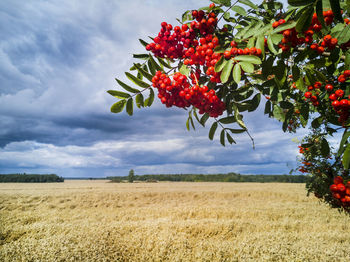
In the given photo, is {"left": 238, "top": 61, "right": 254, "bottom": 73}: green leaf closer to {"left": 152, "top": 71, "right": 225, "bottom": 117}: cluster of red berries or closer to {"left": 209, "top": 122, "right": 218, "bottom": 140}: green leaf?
{"left": 152, "top": 71, "right": 225, "bottom": 117}: cluster of red berries

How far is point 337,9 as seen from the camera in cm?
88

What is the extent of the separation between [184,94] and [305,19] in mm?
700

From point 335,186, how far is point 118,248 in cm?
340

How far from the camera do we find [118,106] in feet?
4.83

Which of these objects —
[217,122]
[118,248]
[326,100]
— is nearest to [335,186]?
[326,100]

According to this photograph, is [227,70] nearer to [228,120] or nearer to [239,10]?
[228,120]

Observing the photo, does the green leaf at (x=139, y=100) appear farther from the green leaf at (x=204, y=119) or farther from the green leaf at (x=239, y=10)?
the green leaf at (x=239, y=10)

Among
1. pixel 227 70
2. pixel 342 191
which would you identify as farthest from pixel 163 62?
pixel 342 191

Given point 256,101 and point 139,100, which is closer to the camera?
point 256,101

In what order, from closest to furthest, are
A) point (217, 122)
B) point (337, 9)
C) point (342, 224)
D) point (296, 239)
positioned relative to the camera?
point (337, 9), point (217, 122), point (296, 239), point (342, 224)

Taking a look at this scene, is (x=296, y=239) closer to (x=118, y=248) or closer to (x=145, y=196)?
(x=118, y=248)

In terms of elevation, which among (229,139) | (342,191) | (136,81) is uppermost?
(136,81)

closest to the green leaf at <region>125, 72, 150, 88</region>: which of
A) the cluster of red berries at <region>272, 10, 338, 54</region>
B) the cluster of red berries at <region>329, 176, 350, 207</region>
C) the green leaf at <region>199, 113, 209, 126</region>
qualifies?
the green leaf at <region>199, 113, 209, 126</region>

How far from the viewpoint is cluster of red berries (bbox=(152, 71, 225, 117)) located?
1.25 m
